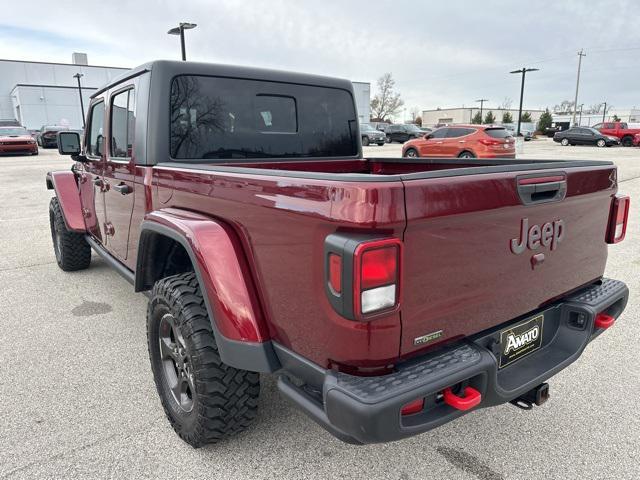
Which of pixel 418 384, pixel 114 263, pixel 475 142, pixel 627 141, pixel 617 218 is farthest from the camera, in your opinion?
pixel 627 141

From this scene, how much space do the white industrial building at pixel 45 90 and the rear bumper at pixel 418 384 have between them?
53.0m

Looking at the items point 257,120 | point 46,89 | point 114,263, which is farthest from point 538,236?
point 46,89

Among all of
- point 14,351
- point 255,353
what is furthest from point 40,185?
point 255,353

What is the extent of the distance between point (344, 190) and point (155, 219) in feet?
4.48

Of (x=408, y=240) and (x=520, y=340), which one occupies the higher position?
(x=408, y=240)

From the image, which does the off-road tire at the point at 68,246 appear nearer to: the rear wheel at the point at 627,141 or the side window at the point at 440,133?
the side window at the point at 440,133

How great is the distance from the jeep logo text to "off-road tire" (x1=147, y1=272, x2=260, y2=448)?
1329 mm

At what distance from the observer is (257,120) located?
3.21 metres

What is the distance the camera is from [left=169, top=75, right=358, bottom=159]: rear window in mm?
2922

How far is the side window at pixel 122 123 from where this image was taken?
3105 millimetres

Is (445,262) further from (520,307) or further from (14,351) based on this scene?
(14,351)

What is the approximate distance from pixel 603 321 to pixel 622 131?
38.4 meters

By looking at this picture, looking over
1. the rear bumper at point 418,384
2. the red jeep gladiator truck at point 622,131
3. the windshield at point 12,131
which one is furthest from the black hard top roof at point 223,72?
the red jeep gladiator truck at point 622,131

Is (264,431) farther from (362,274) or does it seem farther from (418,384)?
(362,274)
